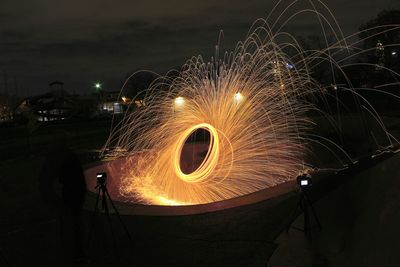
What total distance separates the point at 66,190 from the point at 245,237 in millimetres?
2714

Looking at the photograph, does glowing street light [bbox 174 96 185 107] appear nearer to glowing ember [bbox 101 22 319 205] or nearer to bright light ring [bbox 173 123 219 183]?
glowing ember [bbox 101 22 319 205]

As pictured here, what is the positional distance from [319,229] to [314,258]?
1080 millimetres

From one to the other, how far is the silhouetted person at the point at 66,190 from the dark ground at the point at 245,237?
83mm

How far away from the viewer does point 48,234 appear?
8.05 meters

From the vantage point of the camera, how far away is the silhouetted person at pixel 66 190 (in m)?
6.32

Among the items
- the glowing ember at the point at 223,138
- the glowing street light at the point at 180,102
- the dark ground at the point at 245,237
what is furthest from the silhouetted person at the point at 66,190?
the glowing street light at the point at 180,102

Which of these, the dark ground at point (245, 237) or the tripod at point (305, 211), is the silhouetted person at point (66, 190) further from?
the tripod at point (305, 211)

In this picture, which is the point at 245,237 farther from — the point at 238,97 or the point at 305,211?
the point at 238,97

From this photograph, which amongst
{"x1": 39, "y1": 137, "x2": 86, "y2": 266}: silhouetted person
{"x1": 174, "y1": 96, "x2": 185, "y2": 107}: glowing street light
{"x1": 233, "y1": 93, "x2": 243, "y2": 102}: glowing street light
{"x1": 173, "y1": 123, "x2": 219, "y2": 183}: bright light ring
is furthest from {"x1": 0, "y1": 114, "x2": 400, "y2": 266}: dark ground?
{"x1": 174, "y1": 96, "x2": 185, "y2": 107}: glowing street light

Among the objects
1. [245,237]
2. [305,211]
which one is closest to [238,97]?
[245,237]

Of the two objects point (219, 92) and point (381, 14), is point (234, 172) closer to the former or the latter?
point (219, 92)

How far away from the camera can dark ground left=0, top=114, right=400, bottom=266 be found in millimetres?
5895

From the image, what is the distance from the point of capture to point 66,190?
646 cm

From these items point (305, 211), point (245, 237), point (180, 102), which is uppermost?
point (180, 102)
